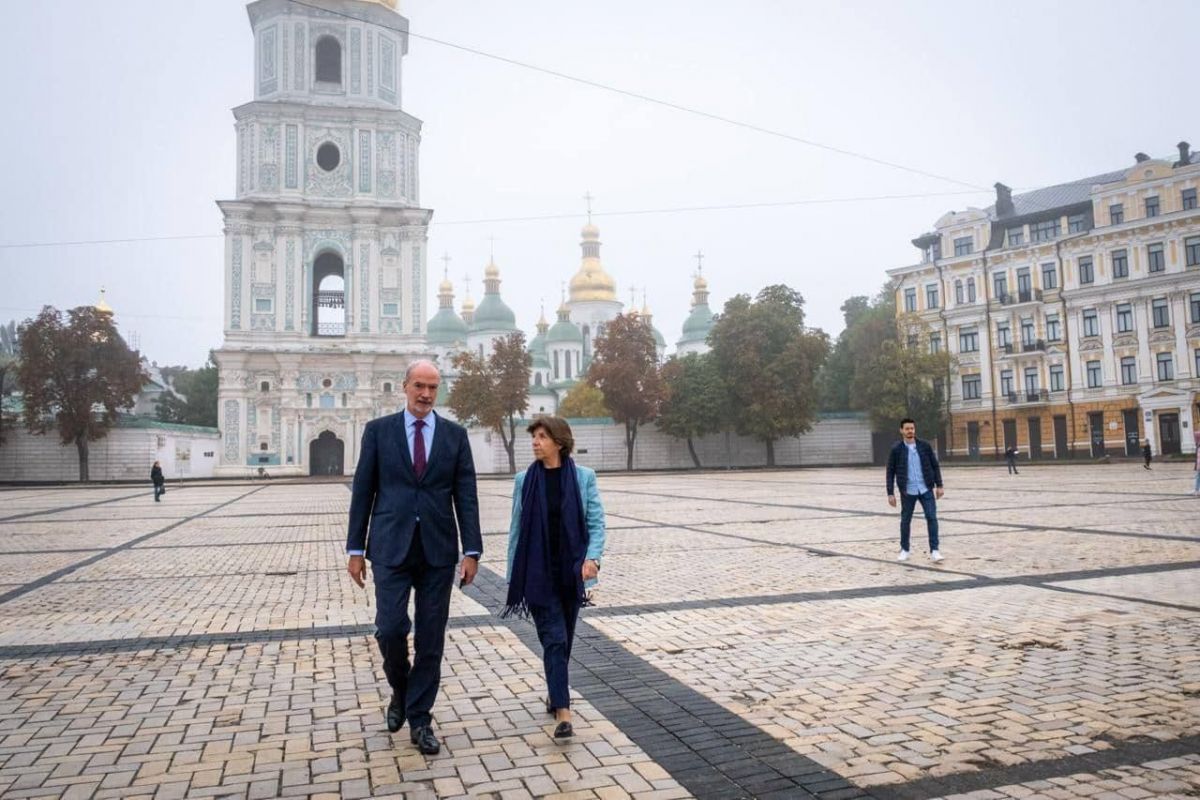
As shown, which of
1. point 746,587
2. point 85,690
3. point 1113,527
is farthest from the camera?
point 1113,527

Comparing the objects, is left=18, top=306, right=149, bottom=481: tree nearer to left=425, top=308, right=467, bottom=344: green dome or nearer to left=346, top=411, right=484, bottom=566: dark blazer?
left=346, top=411, right=484, bottom=566: dark blazer

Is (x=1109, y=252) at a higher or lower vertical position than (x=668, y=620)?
higher

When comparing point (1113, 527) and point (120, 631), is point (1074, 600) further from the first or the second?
point (120, 631)

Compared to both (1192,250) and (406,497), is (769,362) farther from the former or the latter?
(406,497)

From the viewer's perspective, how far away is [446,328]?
3984 inches

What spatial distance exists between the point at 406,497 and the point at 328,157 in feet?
175

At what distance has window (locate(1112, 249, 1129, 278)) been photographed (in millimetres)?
46781

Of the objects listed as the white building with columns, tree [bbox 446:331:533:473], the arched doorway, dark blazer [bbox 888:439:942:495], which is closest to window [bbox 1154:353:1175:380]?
tree [bbox 446:331:533:473]

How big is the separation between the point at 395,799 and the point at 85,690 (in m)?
2.88

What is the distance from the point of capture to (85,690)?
222 inches

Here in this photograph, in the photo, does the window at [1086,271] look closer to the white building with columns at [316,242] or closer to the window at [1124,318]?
the window at [1124,318]

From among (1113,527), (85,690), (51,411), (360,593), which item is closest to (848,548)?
(1113,527)

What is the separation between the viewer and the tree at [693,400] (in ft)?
174

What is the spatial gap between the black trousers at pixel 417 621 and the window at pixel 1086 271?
51.4 meters
